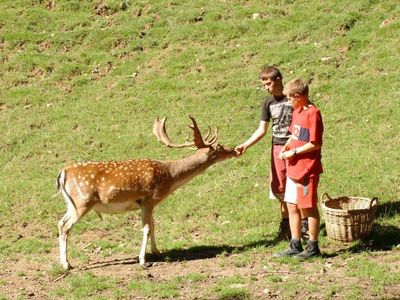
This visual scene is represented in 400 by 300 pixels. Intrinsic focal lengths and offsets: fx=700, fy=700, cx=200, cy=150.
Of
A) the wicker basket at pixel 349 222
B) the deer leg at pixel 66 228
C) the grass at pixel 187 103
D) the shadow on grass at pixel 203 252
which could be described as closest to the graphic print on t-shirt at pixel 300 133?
the wicker basket at pixel 349 222

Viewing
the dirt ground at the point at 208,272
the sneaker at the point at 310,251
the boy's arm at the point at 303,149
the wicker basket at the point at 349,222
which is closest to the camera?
the dirt ground at the point at 208,272

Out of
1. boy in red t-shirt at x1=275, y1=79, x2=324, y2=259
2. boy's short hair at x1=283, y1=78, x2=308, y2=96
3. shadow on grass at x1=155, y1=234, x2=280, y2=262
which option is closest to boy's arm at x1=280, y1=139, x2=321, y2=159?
boy in red t-shirt at x1=275, y1=79, x2=324, y2=259

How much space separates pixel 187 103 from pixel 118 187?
627 centimetres

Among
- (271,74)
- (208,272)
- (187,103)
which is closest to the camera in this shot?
(208,272)

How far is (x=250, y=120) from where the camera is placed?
13453 mm

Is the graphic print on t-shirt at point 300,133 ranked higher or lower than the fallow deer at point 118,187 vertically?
higher

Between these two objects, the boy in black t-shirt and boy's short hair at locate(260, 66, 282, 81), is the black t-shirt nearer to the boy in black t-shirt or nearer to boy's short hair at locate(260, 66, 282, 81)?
the boy in black t-shirt

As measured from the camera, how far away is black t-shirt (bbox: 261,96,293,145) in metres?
8.31

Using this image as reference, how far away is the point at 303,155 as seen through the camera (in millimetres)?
7621

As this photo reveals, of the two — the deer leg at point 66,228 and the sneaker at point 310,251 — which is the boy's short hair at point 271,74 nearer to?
the sneaker at point 310,251

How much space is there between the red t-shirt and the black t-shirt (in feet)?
1.84

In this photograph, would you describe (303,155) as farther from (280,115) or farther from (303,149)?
(280,115)

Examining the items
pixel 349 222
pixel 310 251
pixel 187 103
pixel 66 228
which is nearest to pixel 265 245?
pixel 310 251

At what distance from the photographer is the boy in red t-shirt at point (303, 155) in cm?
752
